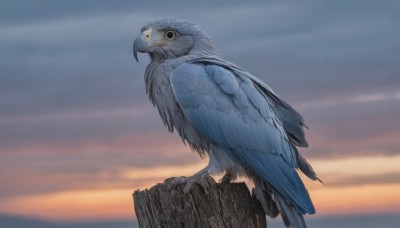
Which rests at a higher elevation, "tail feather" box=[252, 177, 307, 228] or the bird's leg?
the bird's leg

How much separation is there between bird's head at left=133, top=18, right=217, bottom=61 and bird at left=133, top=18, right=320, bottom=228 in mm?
12

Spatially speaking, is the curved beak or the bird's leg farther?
the curved beak

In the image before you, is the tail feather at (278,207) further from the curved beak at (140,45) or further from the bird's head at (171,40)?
the curved beak at (140,45)

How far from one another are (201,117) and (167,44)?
1019mm

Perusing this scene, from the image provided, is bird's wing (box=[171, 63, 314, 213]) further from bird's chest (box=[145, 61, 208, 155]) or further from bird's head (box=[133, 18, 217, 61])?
bird's head (box=[133, 18, 217, 61])

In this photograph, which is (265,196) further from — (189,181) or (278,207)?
(189,181)

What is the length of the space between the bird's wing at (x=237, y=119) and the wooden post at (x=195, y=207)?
21.6 inches

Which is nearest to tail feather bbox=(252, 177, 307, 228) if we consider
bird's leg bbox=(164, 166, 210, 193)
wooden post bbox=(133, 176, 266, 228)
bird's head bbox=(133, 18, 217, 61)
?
wooden post bbox=(133, 176, 266, 228)

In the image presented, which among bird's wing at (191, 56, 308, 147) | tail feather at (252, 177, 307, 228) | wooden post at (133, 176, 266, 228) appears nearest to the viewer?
wooden post at (133, 176, 266, 228)

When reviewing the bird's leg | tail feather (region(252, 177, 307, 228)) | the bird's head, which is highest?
the bird's head

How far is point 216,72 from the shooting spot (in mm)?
7066

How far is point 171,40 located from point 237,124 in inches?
50.3

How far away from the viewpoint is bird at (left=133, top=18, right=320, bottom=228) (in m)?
6.59

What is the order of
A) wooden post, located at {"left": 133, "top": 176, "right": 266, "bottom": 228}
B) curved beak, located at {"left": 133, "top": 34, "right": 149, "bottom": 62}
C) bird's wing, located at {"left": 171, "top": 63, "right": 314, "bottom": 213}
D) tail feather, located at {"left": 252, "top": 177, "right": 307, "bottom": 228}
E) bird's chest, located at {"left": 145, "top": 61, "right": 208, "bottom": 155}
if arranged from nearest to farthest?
wooden post, located at {"left": 133, "top": 176, "right": 266, "bottom": 228}
tail feather, located at {"left": 252, "top": 177, "right": 307, "bottom": 228}
bird's wing, located at {"left": 171, "top": 63, "right": 314, "bottom": 213}
bird's chest, located at {"left": 145, "top": 61, "right": 208, "bottom": 155}
curved beak, located at {"left": 133, "top": 34, "right": 149, "bottom": 62}
